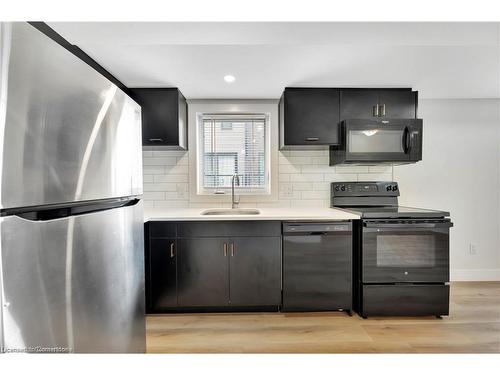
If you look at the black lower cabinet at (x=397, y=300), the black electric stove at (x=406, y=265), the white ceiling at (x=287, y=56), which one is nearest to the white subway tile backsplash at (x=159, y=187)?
Answer: the white ceiling at (x=287, y=56)

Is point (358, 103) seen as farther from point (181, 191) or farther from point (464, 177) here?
point (181, 191)

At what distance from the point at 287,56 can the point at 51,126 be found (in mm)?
1561

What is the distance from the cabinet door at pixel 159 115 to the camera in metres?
2.39

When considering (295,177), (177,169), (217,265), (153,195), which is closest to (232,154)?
(177,169)

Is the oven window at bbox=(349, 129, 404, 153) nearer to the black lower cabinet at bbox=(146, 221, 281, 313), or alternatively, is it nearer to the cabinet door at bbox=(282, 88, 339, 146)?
the cabinet door at bbox=(282, 88, 339, 146)

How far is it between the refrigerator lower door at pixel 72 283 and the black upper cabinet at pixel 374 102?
6.93 feet

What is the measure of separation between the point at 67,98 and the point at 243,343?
5.85ft

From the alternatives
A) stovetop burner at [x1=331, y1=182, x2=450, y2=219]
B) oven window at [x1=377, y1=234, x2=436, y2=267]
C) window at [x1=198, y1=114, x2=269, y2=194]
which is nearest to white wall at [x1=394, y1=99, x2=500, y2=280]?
stovetop burner at [x1=331, y1=182, x2=450, y2=219]

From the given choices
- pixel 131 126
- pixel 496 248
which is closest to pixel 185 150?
pixel 131 126

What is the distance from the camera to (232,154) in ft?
9.29

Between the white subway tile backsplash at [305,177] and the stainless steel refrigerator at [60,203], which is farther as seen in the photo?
the white subway tile backsplash at [305,177]

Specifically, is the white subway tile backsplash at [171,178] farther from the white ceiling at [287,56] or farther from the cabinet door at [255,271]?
the cabinet door at [255,271]

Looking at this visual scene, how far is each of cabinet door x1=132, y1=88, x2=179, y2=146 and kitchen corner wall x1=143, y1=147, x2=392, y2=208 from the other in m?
0.37

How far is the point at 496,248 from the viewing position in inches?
113
